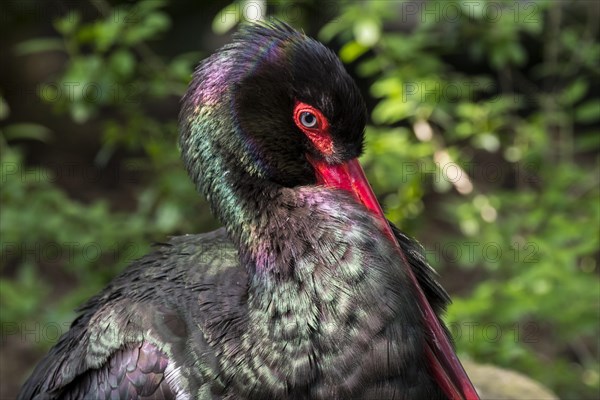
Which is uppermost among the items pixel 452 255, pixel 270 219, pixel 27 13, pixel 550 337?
pixel 27 13

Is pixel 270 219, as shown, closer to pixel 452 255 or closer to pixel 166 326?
pixel 166 326

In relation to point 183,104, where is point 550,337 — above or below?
below

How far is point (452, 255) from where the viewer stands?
6.12 meters

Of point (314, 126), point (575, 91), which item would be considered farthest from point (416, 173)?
point (314, 126)

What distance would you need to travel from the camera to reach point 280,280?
2443 millimetres

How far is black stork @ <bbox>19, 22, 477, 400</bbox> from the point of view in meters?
2.38

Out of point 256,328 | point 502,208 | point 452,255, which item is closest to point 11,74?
point 452,255

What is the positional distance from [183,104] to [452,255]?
3.75 m

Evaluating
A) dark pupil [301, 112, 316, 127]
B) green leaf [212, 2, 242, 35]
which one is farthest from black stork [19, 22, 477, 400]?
green leaf [212, 2, 242, 35]

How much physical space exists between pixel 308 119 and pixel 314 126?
1.0 inches

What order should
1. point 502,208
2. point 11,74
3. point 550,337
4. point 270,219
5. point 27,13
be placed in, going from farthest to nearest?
point 11,74 → point 27,13 → point 550,337 → point 502,208 → point 270,219

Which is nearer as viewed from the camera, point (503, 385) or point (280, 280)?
point (280, 280)

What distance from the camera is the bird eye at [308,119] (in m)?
2.51

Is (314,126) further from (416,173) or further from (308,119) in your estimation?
(416,173)
